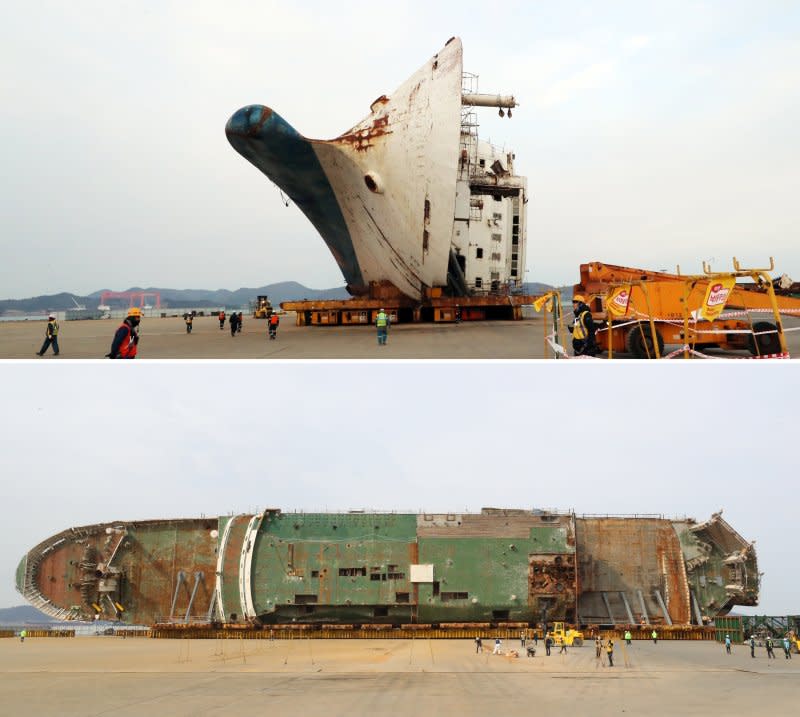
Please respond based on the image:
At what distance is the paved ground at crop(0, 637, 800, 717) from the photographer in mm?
12336

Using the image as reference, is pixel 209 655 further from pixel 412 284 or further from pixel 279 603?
pixel 412 284

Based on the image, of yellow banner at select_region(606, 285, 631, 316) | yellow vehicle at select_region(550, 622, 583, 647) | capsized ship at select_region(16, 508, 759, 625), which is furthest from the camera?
capsized ship at select_region(16, 508, 759, 625)

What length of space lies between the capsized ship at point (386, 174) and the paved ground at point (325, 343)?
8.37ft

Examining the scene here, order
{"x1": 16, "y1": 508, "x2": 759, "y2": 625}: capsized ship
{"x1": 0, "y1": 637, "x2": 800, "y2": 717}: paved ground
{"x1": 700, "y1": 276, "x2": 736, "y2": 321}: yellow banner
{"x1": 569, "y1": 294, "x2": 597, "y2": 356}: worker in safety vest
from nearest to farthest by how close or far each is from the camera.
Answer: {"x1": 0, "y1": 637, "x2": 800, "y2": 717}: paved ground, {"x1": 700, "y1": 276, "x2": 736, "y2": 321}: yellow banner, {"x1": 569, "y1": 294, "x2": 597, "y2": 356}: worker in safety vest, {"x1": 16, "y1": 508, "x2": 759, "y2": 625}: capsized ship

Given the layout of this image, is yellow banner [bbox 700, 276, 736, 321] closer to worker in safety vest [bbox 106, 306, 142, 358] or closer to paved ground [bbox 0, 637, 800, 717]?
paved ground [bbox 0, 637, 800, 717]

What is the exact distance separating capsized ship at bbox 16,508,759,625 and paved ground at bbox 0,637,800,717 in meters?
5.13

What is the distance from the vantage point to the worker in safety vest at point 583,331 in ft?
52.3

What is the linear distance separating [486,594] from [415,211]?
49.6 ft

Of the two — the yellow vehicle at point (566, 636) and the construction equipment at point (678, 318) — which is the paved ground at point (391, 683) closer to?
the yellow vehicle at point (566, 636)

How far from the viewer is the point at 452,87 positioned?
2406 cm

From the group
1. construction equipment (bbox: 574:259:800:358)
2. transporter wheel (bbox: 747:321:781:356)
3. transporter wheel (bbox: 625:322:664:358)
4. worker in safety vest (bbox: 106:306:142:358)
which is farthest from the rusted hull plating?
transporter wheel (bbox: 747:321:781:356)

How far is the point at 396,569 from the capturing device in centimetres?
2827

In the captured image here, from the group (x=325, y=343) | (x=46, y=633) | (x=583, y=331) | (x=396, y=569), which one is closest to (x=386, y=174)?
(x=325, y=343)

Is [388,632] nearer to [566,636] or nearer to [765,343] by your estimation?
[566,636]
